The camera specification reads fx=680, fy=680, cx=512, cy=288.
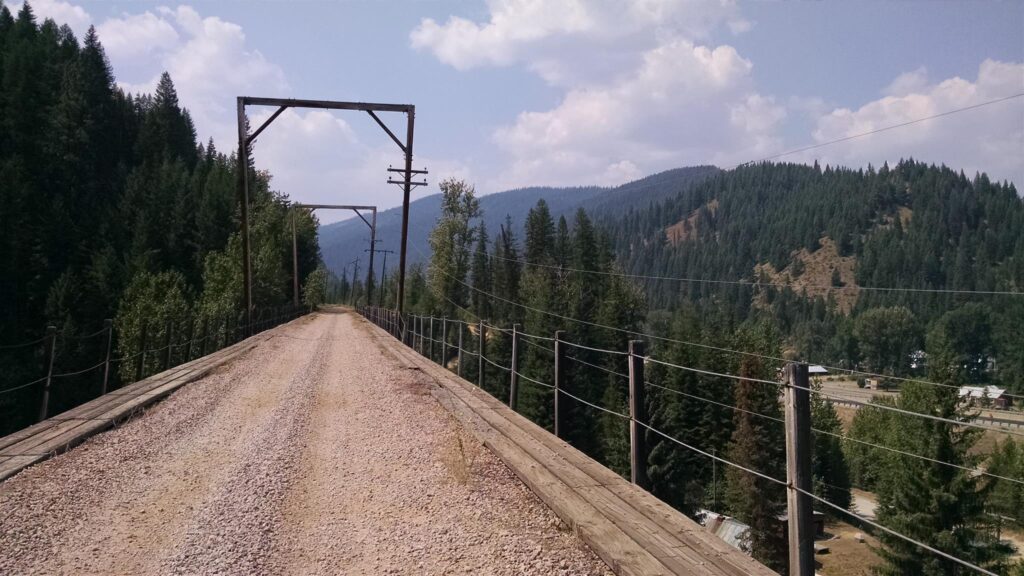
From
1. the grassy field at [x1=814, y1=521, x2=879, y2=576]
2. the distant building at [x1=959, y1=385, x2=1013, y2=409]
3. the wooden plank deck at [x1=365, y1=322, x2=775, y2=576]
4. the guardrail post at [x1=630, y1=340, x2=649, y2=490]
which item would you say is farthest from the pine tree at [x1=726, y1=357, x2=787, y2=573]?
the guardrail post at [x1=630, y1=340, x2=649, y2=490]

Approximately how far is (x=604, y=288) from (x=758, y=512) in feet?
136

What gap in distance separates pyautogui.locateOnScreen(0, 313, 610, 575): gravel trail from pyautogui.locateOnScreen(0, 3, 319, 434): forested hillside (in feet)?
122

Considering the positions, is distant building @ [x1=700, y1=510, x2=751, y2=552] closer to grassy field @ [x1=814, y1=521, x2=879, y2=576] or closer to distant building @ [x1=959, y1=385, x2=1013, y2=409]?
grassy field @ [x1=814, y1=521, x2=879, y2=576]

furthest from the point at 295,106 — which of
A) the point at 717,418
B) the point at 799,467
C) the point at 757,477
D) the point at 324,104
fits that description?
the point at 717,418

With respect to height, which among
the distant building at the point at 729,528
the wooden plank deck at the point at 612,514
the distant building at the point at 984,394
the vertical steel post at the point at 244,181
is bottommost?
the distant building at the point at 729,528

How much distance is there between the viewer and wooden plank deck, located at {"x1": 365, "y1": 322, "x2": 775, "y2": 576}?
10.9 feet

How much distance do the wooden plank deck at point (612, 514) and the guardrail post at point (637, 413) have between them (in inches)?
11.1

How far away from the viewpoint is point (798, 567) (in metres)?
3.38

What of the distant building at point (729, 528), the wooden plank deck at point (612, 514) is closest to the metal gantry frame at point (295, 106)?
the wooden plank deck at point (612, 514)

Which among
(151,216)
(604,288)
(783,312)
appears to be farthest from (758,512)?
(783,312)

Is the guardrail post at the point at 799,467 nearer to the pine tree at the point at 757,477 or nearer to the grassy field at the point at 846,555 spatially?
the pine tree at the point at 757,477

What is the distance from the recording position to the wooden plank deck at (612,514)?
3.34 metres

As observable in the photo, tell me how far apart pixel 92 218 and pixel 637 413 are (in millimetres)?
81303

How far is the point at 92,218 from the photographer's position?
72.1m
